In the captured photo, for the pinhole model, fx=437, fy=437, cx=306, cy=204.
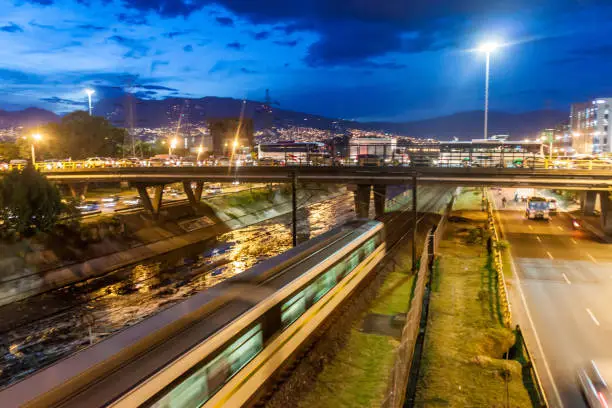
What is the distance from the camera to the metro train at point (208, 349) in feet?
24.1

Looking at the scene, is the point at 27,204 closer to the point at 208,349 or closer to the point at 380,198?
the point at 380,198

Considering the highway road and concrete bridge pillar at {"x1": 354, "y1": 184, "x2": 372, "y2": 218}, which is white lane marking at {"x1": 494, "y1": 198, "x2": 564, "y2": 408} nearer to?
the highway road

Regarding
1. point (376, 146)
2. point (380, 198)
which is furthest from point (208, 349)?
point (376, 146)

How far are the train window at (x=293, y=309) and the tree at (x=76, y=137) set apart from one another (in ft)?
283

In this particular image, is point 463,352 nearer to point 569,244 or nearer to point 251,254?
point 569,244

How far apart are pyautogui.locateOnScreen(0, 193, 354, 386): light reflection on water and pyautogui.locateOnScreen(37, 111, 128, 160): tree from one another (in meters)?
52.9

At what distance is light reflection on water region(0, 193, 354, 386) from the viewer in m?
21.9

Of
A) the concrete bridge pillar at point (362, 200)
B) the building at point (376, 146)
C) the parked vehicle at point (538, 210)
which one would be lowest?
the parked vehicle at point (538, 210)

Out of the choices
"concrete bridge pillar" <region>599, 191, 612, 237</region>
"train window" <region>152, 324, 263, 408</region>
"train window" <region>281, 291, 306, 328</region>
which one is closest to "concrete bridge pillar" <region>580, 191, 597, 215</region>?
"concrete bridge pillar" <region>599, 191, 612, 237</region>

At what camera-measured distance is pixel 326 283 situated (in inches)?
658

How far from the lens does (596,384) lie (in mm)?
12156

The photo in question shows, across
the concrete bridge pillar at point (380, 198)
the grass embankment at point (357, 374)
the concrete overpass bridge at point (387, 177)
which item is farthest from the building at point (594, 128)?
the grass embankment at point (357, 374)

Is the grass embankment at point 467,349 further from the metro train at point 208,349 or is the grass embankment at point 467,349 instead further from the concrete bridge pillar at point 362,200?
the concrete bridge pillar at point 362,200

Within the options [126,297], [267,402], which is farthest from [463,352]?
[126,297]
